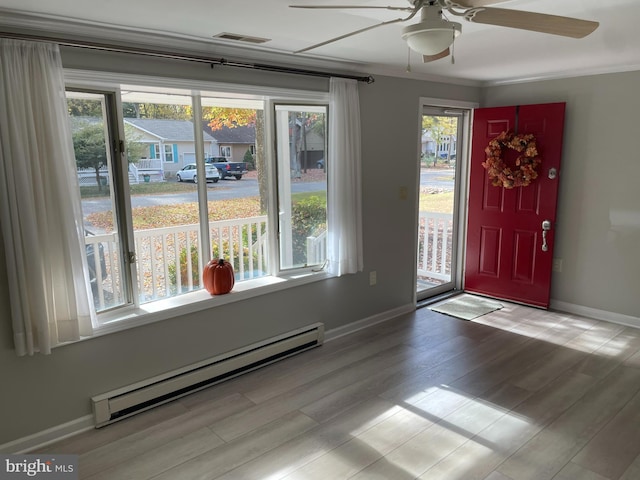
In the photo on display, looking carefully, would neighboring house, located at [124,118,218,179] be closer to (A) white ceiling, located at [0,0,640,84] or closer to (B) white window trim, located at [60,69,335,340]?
(B) white window trim, located at [60,69,335,340]

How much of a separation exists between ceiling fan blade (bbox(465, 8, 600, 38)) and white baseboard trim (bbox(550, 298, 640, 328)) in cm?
323

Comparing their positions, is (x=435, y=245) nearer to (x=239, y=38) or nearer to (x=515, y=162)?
(x=515, y=162)

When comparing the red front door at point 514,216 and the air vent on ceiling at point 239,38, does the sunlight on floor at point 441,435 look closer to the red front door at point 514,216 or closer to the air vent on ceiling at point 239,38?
the red front door at point 514,216

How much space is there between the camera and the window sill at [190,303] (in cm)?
271

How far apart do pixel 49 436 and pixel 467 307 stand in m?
3.70

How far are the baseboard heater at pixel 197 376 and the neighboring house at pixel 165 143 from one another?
132cm

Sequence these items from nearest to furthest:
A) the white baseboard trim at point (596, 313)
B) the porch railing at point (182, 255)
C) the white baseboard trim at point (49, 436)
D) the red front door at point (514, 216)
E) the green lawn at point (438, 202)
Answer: the white baseboard trim at point (49, 436) < the porch railing at point (182, 255) < the white baseboard trim at point (596, 313) < the red front door at point (514, 216) < the green lawn at point (438, 202)

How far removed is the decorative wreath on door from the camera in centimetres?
431

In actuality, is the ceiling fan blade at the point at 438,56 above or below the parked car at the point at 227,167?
above

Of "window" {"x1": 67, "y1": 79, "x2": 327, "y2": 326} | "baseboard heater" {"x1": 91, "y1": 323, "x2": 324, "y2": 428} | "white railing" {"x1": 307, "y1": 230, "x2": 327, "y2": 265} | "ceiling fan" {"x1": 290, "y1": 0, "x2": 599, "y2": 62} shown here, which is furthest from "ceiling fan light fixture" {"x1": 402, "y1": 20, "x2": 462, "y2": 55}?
"baseboard heater" {"x1": 91, "y1": 323, "x2": 324, "y2": 428}

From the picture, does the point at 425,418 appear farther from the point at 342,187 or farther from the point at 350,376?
the point at 342,187

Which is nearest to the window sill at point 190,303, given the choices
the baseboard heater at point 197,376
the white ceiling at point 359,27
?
the baseboard heater at point 197,376

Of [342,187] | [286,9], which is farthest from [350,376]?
[286,9]

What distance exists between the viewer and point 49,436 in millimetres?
2514
